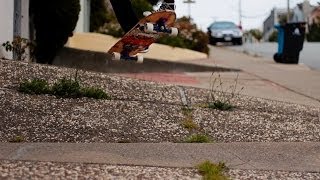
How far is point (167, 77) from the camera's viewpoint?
14695mm

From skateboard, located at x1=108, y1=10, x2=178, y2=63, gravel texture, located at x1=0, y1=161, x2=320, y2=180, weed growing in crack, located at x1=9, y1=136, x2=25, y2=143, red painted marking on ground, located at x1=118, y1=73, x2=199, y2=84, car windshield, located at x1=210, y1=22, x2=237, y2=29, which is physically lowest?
gravel texture, located at x1=0, y1=161, x2=320, y2=180

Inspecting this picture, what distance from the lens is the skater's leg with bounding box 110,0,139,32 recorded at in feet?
24.8

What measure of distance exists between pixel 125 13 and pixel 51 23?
5.30 meters

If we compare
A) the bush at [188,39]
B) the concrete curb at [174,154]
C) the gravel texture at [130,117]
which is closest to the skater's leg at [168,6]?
the gravel texture at [130,117]

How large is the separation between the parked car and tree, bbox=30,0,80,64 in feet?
74.4

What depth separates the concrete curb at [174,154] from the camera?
215 inches

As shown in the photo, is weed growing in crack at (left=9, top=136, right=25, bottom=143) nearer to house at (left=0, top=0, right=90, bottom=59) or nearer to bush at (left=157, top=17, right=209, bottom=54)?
house at (left=0, top=0, right=90, bottom=59)

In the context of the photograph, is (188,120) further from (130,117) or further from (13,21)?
(13,21)

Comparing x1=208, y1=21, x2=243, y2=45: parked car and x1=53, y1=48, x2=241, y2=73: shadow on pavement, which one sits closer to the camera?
x1=53, y1=48, x2=241, y2=73: shadow on pavement

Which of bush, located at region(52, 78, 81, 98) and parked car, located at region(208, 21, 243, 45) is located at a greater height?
A: parked car, located at region(208, 21, 243, 45)

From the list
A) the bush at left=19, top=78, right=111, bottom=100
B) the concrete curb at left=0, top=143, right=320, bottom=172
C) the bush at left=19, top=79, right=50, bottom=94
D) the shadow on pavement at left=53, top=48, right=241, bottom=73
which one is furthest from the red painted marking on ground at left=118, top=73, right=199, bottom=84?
Result: the concrete curb at left=0, top=143, right=320, bottom=172

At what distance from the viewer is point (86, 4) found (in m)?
20.8

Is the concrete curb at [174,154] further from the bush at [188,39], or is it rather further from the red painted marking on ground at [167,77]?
the bush at [188,39]

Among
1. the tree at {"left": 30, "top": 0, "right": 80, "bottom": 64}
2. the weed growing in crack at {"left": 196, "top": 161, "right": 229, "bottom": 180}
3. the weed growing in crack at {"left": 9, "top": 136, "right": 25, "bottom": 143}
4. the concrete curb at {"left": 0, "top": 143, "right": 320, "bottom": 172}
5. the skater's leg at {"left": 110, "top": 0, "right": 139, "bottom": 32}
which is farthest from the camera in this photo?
the tree at {"left": 30, "top": 0, "right": 80, "bottom": 64}
